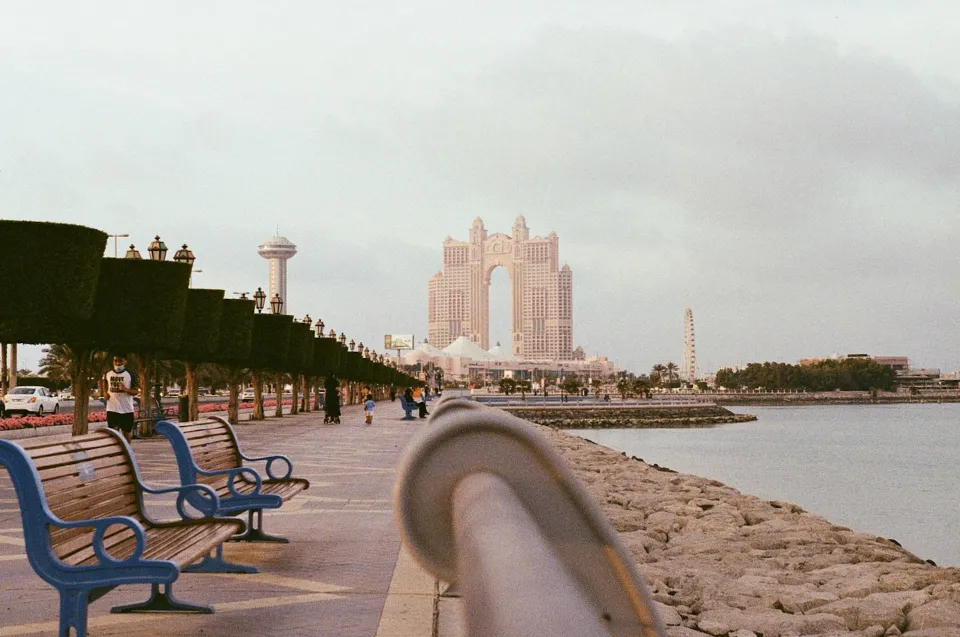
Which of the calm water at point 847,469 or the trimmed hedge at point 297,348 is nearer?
the calm water at point 847,469

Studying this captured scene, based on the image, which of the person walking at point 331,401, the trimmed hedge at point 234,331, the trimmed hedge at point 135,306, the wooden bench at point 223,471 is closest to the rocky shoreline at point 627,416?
the person walking at point 331,401

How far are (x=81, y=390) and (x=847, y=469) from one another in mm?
27610

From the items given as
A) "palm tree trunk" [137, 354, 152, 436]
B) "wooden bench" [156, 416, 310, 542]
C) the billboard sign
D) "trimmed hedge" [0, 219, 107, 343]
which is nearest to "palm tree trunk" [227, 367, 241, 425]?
"palm tree trunk" [137, 354, 152, 436]

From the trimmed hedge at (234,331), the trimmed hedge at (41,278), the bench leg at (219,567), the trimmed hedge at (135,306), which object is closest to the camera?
the bench leg at (219,567)

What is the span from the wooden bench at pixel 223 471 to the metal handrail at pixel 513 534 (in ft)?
19.9

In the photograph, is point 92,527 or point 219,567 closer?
point 92,527

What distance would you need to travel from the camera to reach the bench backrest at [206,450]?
714cm

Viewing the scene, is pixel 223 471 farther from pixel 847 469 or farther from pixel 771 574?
pixel 847 469

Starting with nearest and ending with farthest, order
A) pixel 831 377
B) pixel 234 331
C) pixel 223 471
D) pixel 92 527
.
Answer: pixel 92 527 → pixel 223 471 → pixel 234 331 → pixel 831 377

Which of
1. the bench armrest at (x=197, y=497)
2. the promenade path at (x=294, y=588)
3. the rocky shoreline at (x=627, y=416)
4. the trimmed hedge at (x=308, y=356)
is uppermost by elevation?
the trimmed hedge at (x=308, y=356)

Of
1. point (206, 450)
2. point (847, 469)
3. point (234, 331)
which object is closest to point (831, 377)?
point (847, 469)

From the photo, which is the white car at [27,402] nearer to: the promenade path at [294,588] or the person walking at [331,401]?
the person walking at [331,401]

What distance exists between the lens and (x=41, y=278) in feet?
61.3

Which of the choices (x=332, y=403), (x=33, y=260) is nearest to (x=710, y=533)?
(x=33, y=260)
